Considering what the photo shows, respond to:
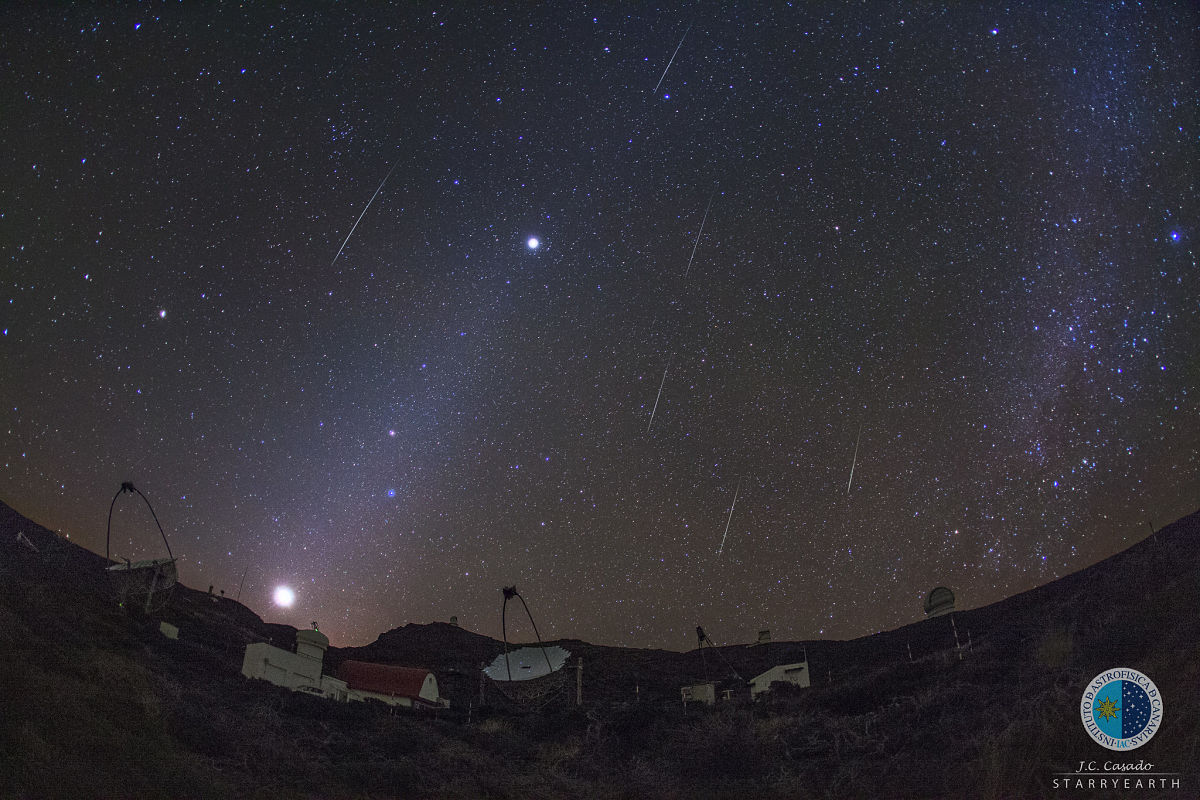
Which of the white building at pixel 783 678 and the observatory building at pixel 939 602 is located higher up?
the observatory building at pixel 939 602

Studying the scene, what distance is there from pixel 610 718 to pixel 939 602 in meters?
26.8

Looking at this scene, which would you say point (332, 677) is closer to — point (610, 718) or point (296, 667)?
point (296, 667)

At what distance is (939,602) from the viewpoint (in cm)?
5119

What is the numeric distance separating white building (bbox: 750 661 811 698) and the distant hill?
107cm

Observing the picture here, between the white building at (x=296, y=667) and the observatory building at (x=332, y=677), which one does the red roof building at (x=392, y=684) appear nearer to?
the observatory building at (x=332, y=677)

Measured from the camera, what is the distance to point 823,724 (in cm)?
3328

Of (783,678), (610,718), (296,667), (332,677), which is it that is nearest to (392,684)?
(332,677)

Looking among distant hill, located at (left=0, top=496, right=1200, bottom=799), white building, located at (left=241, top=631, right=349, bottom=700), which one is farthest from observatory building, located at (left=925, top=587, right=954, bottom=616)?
white building, located at (left=241, top=631, right=349, bottom=700)

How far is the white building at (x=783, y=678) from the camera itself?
46.0 meters

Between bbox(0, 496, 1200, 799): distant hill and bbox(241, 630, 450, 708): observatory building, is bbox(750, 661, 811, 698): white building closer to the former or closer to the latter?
bbox(0, 496, 1200, 799): distant hill

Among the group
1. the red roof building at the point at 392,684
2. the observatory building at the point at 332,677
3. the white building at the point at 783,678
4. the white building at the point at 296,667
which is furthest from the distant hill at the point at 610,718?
the red roof building at the point at 392,684

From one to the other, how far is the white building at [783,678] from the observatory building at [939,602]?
10688 millimetres

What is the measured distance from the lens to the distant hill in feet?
Answer: 63.0

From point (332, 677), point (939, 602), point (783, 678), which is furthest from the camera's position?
point (939, 602)
